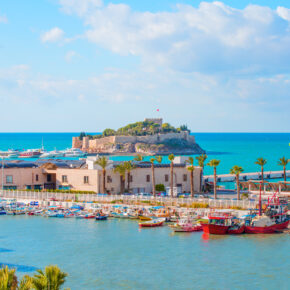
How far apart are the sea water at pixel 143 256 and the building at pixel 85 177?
11909 millimetres

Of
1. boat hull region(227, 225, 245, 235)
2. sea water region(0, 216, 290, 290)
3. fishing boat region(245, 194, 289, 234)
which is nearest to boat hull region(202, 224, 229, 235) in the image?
boat hull region(227, 225, 245, 235)

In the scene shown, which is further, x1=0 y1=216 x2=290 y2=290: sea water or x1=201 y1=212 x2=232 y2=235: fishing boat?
x1=201 y1=212 x2=232 y2=235: fishing boat

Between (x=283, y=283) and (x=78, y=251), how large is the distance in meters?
15.0

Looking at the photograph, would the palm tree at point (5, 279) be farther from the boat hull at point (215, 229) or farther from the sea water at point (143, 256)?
the boat hull at point (215, 229)

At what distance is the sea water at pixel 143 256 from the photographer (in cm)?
3225

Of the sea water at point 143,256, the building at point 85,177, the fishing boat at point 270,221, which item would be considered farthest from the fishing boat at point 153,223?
the building at point 85,177

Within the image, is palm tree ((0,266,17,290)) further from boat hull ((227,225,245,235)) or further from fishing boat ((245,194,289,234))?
fishing boat ((245,194,289,234))

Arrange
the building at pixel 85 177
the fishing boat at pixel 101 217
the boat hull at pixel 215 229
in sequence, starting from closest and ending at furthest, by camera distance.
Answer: the boat hull at pixel 215 229 → the fishing boat at pixel 101 217 → the building at pixel 85 177

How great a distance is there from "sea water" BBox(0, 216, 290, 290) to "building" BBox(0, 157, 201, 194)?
39.1 ft

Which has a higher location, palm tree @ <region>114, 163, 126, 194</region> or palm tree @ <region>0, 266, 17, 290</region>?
palm tree @ <region>114, 163, 126, 194</region>

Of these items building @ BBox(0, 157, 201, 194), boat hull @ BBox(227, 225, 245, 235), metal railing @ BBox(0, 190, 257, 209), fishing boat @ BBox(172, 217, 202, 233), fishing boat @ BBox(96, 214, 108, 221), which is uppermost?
building @ BBox(0, 157, 201, 194)

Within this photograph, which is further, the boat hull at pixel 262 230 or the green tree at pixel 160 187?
the green tree at pixel 160 187

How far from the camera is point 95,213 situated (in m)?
53.3

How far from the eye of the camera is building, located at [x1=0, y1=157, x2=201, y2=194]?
61.8m
